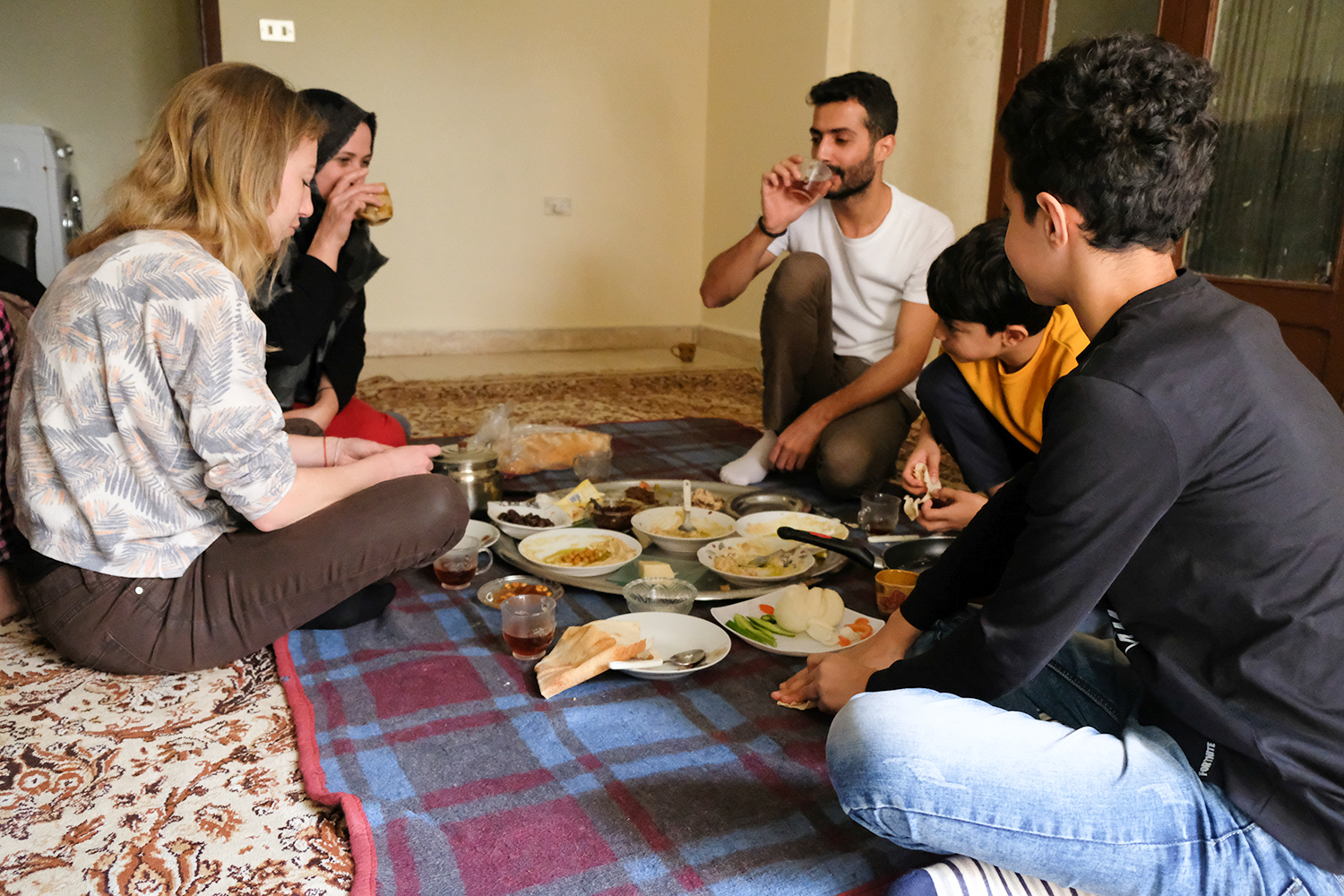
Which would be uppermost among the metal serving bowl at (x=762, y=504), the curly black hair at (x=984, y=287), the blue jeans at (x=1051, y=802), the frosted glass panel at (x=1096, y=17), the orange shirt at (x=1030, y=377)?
the frosted glass panel at (x=1096, y=17)

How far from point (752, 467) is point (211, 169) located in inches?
70.4

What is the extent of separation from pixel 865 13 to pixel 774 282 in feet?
7.74

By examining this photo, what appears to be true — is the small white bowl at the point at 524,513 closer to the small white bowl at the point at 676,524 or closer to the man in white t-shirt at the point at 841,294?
the small white bowl at the point at 676,524

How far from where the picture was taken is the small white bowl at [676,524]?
2100 mm

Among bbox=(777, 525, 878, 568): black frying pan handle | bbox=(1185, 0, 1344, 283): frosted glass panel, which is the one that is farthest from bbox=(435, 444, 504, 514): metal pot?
bbox=(1185, 0, 1344, 283): frosted glass panel

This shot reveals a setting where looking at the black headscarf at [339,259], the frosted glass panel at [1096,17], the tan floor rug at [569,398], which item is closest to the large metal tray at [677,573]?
the black headscarf at [339,259]

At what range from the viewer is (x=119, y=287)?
1.37 metres

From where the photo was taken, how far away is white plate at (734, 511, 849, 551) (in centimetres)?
218

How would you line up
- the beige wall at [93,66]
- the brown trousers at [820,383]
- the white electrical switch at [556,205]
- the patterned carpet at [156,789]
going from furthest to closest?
the white electrical switch at [556,205] → the beige wall at [93,66] → the brown trousers at [820,383] → the patterned carpet at [156,789]

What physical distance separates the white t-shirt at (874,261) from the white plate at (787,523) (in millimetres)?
893

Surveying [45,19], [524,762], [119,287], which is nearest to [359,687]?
[524,762]

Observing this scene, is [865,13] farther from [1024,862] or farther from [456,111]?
[1024,862]

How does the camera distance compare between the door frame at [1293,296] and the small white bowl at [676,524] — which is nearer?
the small white bowl at [676,524]

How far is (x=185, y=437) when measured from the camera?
1.45 metres
